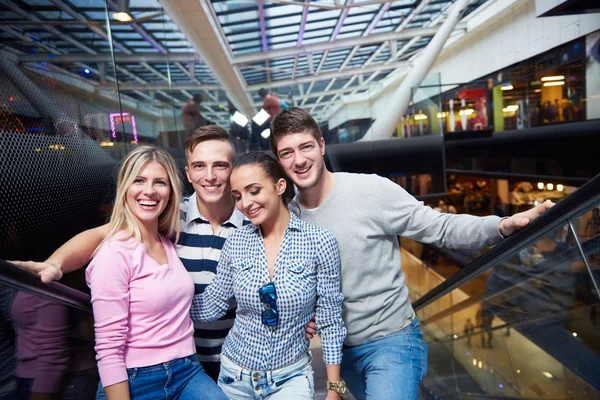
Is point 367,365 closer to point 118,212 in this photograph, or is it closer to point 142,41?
point 118,212

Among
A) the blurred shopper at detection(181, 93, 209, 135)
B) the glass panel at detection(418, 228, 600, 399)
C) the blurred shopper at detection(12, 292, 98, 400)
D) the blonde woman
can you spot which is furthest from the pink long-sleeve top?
the blurred shopper at detection(181, 93, 209, 135)

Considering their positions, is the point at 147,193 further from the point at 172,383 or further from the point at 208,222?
the point at 172,383

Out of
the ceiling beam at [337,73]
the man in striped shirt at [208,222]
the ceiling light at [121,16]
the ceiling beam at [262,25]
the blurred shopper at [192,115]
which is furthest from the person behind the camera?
the ceiling beam at [337,73]

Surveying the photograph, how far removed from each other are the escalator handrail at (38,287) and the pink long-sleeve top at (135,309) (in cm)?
6

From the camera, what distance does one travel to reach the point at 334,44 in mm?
15070

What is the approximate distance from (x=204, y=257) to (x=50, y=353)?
0.68m

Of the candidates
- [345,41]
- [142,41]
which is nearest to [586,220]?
[142,41]

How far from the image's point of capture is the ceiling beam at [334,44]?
14.4m

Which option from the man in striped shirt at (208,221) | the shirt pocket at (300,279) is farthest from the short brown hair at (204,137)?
the shirt pocket at (300,279)

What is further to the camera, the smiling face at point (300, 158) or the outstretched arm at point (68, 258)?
the smiling face at point (300, 158)

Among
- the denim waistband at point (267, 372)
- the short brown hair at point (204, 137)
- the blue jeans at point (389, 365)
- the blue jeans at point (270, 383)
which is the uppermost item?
the short brown hair at point (204, 137)

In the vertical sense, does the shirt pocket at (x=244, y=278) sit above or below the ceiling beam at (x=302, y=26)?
below

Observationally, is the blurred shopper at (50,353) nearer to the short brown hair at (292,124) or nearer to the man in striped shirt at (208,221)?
the man in striped shirt at (208,221)

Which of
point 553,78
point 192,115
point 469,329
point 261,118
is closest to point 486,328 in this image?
point 469,329
